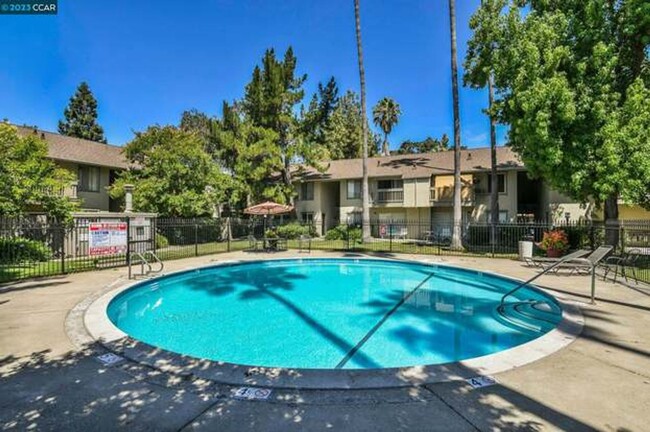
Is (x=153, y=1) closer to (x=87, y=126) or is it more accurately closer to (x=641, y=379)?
(x=641, y=379)

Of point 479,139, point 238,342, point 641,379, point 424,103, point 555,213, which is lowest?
point 238,342

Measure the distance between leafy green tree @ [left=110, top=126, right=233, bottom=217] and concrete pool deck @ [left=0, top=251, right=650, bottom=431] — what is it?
59.6 feet

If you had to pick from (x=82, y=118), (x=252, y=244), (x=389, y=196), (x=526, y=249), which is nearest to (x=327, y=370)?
(x=526, y=249)

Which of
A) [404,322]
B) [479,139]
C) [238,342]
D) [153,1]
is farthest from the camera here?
[479,139]

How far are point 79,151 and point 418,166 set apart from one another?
26000mm

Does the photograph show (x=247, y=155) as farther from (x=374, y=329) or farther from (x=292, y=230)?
(x=374, y=329)

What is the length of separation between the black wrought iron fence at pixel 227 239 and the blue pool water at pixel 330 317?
3.82 meters

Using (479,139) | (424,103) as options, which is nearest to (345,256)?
(424,103)

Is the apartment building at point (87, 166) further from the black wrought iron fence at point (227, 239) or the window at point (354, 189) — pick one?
the window at point (354, 189)

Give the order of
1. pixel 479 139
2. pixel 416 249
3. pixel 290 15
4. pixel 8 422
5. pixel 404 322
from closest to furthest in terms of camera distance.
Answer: pixel 8 422 < pixel 404 322 < pixel 416 249 < pixel 290 15 < pixel 479 139

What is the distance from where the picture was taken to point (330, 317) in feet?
30.3

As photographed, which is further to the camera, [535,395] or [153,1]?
[153,1]

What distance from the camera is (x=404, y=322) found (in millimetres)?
8711

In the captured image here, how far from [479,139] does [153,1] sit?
3817cm
